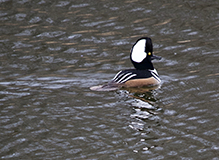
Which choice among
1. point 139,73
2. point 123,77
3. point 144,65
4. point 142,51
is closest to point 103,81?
point 123,77

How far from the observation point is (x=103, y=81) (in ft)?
33.4

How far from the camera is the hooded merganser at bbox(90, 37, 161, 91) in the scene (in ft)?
31.6

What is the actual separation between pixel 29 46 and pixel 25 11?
89.7 inches

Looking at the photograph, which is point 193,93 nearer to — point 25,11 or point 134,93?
point 134,93

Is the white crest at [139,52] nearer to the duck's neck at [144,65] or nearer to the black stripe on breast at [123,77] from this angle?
the duck's neck at [144,65]

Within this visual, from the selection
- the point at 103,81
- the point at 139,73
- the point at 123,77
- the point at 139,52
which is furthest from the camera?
the point at 103,81

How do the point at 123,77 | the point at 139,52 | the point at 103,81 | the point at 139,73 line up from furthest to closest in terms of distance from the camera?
the point at 103,81 → the point at 139,52 → the point at 139,73 → the point at 123,77

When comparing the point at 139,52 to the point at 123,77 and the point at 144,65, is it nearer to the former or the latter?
the point at 144,65

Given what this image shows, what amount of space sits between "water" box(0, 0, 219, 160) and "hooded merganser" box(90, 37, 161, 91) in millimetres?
227

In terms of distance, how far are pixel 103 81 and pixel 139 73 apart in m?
0.84

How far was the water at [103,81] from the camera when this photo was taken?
6.77 m

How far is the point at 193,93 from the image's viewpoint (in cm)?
891

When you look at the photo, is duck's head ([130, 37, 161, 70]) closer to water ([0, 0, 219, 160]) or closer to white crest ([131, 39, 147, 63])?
white crest ([131, 39, 147, 63])

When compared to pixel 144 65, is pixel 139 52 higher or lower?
higher
